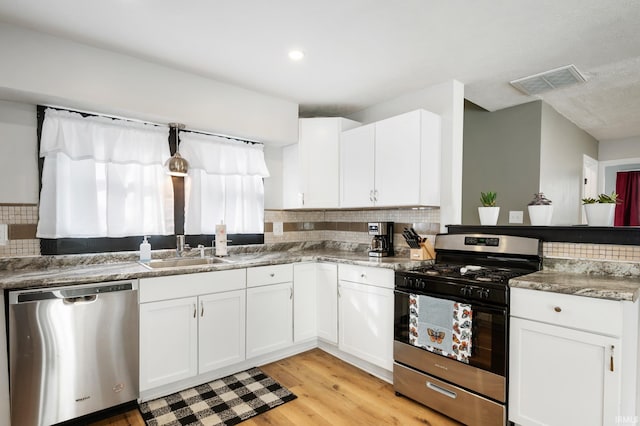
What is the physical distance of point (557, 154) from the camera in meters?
3.57

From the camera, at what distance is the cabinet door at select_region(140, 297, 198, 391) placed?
7.18 ft

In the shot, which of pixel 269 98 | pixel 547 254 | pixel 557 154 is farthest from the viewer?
pixel 557 154

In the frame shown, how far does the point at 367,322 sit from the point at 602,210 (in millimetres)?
1753

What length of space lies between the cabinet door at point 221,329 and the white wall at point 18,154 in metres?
1.38

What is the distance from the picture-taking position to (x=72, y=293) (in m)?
1.91

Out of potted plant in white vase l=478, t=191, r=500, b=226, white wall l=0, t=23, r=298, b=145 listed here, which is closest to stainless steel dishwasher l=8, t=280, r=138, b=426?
white wall l=0, t=23, r=298, b=145

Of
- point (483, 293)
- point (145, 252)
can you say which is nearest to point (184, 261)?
point (145, 252)

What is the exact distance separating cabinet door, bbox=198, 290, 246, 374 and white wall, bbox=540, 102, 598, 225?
10.1 feet

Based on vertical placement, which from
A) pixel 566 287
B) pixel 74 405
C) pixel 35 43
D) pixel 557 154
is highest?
pixel 35 43

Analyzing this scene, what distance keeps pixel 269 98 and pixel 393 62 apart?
122 cm

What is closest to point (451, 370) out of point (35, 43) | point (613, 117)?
point (35, 43)

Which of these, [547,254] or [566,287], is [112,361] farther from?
[547,254]

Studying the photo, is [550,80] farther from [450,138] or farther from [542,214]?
[542,214]

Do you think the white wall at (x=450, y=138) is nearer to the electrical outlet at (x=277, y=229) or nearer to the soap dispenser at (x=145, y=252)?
the electrical outlet at (x=277, y=229)
